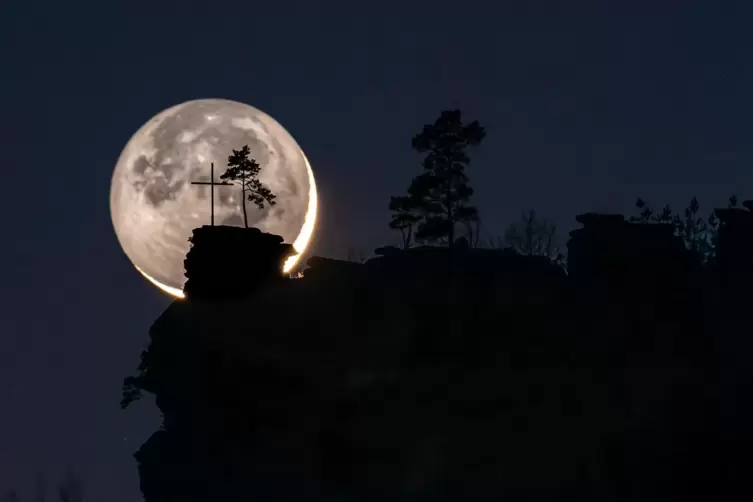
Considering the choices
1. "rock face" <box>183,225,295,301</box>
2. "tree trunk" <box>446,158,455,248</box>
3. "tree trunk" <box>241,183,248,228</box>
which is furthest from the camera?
"tree trunk" <box>446,158,455,248</box>

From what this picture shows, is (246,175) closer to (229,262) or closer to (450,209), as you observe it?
(229,262)

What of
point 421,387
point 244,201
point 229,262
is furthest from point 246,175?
point 421,387

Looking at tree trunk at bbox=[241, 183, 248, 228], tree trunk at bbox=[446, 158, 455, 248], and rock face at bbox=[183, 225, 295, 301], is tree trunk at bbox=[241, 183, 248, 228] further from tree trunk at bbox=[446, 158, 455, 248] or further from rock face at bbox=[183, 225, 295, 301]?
tree trunk at bbox=[446, 158, 455, 248]

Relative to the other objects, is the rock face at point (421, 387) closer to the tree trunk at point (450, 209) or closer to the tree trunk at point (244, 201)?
the tree trunk at point (244, 201)

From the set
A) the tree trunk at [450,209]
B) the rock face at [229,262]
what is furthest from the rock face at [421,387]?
the tree trunk at [450,209]

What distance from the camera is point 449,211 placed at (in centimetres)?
10000

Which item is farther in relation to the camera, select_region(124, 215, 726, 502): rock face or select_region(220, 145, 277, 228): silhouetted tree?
select_region(220, 145, 277, 228): silhouetted tree

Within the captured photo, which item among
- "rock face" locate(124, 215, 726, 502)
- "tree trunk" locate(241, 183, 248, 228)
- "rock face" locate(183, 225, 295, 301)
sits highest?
"tree trunk" locate(241, 183, 248, 228)

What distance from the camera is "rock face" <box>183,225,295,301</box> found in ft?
271

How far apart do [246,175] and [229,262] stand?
6768 millimetres

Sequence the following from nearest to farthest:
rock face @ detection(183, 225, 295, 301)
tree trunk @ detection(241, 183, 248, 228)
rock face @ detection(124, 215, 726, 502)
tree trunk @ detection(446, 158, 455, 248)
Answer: rock face @ detection(124, 215, 726, 502) → rock face @ detection(183, 225, 295, 301) → tree trunk @ detection(241, 183, 248, 228) → tree trunk @ detection(446, 158, 455, 248)

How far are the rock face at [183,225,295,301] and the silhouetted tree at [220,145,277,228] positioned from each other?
4.18 m

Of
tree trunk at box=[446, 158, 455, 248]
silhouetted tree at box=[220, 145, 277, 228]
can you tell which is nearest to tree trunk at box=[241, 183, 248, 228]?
silhouetted tree at box=[220, 145, 277, 228]

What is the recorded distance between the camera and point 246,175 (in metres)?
87.4
